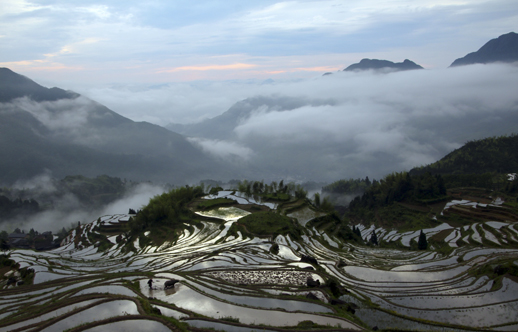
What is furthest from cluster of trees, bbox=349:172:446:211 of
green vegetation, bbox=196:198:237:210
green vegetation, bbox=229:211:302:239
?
green vegetation, bbox=229:211:302:239

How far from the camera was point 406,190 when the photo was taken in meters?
72.5

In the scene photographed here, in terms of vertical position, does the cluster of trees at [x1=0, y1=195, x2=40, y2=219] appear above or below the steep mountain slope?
below

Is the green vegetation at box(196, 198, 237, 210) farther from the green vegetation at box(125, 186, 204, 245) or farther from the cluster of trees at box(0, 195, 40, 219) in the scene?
the cluster of trees at box(0, 195, 40, 219)

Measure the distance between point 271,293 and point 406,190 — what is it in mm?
62693

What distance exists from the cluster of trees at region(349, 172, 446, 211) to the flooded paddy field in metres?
40.7

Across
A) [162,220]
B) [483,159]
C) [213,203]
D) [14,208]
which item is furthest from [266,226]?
[14,208]

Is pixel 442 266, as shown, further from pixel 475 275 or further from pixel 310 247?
pixel 310 247

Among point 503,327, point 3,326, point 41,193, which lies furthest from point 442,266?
point 41,193

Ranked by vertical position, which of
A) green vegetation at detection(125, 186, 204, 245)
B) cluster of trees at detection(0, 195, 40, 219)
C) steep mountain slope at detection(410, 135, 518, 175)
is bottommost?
cluster of trees at detection(0, 195, 40, 219)

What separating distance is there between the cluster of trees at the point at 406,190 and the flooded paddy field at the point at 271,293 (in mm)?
40703

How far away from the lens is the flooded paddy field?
570 inches

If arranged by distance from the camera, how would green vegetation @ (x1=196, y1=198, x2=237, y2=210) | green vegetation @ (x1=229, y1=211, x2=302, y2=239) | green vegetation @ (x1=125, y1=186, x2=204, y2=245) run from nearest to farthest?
1. green vegetation @ (x1=229, y1=211, x2=302, y2=239)
2. green vegetation @ (x1=125, y1=186, x2=204, y2=245)
3. green vegetation @ (x1=196, y1=198, x2=237, y2=210)

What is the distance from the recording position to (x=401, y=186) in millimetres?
72188

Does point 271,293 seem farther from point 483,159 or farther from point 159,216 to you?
point 483,159
